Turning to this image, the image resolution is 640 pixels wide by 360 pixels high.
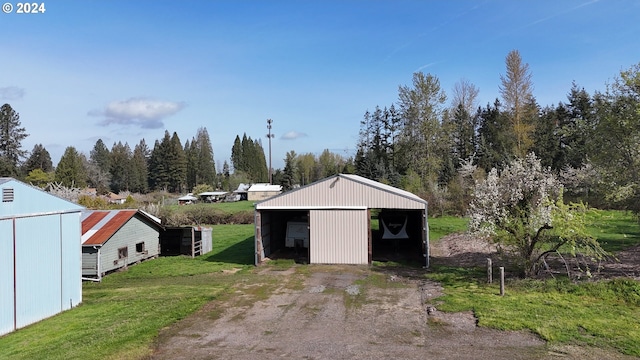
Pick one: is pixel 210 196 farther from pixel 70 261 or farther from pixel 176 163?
pixel 70 261

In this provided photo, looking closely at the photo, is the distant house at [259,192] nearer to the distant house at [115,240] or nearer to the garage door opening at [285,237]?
the distant house at [115,240]

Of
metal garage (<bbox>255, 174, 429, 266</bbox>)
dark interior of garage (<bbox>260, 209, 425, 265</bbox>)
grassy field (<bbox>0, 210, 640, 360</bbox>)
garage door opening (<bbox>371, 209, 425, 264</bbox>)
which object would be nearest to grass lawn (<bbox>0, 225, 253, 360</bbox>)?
grassy field (<bbox>0, 210, 640, 360</bbox>)

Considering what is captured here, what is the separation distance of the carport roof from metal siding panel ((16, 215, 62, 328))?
8482 mm

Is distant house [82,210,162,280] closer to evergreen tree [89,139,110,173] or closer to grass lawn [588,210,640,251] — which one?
grass lawn [588,210,640,251]

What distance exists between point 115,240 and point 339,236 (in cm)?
1082

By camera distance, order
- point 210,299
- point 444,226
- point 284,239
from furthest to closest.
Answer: point 444,226
point 284,239
point 210,299

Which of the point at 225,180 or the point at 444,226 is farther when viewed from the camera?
the point at 225,180

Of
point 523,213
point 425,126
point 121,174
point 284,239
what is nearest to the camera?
point 523,213

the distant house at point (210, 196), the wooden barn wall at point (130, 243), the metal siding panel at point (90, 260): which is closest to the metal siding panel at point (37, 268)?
the metal siding panel at point (90, 260)

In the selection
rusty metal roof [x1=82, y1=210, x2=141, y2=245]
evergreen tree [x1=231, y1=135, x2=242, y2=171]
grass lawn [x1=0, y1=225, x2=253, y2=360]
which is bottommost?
grass lawn [x1=0, y1=225, x2=253, y2=360]

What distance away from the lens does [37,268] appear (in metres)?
13.1

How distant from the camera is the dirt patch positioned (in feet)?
29.9

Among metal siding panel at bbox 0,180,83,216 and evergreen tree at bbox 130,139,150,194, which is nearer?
metal siding panel at bbox 0,180,83,216

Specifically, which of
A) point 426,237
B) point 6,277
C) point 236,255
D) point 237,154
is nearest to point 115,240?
point 236,255
